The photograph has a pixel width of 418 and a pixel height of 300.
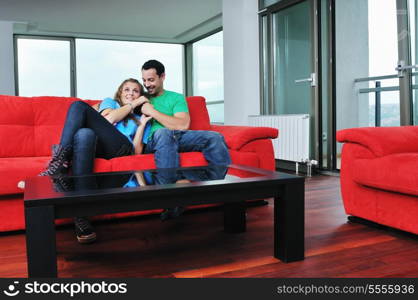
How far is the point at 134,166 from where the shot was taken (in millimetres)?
2330

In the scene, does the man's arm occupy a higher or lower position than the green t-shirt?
lower

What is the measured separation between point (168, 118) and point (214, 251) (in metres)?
1.07

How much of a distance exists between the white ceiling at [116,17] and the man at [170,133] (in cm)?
426

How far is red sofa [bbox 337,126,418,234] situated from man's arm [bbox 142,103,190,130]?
980 mm

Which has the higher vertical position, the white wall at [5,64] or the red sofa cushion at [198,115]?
the white wall at [5,64]

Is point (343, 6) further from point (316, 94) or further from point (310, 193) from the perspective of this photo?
point (310, 193)

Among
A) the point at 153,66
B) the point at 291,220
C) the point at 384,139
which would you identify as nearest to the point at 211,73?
the point at 153,66

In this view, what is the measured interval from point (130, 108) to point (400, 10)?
2.58 metres

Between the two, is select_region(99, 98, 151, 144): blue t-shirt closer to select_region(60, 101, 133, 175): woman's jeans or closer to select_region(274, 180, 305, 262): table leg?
select_region(60, 101, 133, 175): woman's jeans

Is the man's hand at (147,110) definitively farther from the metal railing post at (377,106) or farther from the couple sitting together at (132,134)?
the metal railing post at (377,106)

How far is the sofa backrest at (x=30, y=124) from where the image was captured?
8.61 ft

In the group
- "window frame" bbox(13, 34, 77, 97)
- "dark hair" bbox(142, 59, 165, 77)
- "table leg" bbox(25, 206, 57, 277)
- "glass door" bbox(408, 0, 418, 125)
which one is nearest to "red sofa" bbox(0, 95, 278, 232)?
"dark hair" bbox(142, 59, 165, 77)

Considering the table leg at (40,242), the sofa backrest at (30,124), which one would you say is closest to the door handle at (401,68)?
the sofa backrest at (30,124)

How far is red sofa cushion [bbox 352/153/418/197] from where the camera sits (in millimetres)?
1891
